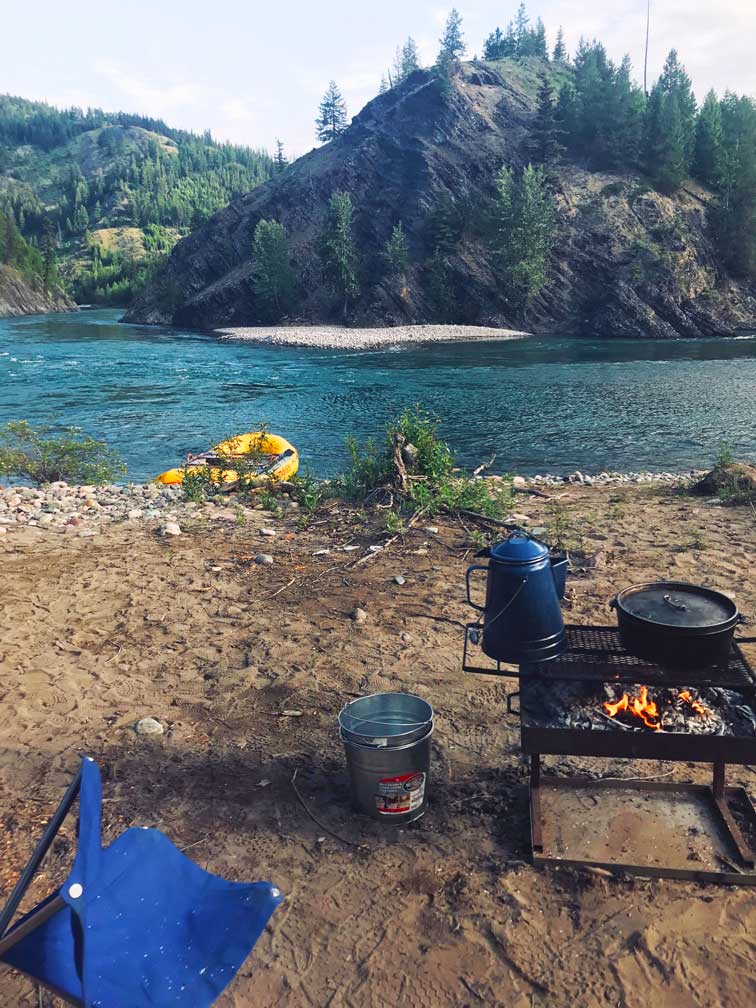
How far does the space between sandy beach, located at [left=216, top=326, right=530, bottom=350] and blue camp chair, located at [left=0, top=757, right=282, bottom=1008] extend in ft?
153

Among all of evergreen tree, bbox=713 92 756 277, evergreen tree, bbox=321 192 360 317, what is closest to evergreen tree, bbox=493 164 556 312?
evergreen tree, bbox=321 192 360 317

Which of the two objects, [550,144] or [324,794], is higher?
[550,144]

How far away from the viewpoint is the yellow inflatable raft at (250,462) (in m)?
11.7

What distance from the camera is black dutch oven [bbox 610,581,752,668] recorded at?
3457 millimetres

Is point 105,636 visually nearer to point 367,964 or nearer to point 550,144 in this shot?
point 367,964

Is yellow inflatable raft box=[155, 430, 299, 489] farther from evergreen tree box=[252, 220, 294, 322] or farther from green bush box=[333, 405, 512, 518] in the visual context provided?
evergreen tree box=[252, 220, 294, 322]

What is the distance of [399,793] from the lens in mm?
3742

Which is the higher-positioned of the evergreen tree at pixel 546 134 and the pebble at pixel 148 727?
the evergreen tree at pixel 546 134

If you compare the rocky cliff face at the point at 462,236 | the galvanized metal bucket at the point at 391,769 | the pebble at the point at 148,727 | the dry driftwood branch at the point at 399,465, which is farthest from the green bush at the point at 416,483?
the rocky cliff face at the point at 462,236

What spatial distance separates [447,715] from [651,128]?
74059mm

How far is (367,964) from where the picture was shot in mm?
2977

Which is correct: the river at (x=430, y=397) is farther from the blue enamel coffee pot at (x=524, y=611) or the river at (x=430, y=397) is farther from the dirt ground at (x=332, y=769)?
the blue enamel coffee pot at (x=524, y=611)

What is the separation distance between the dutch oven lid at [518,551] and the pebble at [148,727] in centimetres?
261

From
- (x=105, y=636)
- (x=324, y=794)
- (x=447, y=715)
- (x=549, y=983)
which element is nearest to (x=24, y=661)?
(x=105, y=636)
